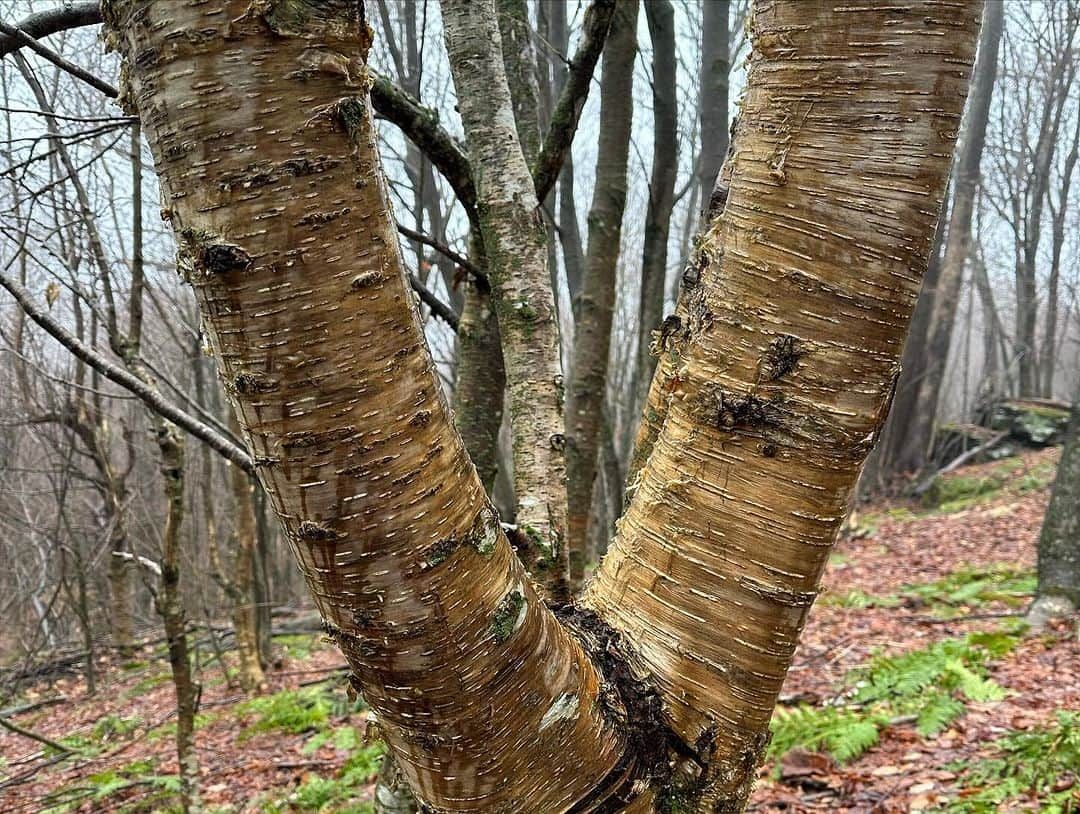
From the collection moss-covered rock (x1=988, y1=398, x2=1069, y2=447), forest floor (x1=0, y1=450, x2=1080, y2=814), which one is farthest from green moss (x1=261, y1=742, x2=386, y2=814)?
moss-covered rock (x1=988, y1=398, x2=1069, y2=447)

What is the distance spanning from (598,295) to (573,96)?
6.07 feet

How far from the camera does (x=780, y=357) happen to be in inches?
39.9

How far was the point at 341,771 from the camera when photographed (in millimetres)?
4660

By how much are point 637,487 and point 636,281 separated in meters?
20.0

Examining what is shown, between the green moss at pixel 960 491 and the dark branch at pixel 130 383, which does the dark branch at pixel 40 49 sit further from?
the green moss at pixel 960 491

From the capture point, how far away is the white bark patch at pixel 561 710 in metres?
0.99

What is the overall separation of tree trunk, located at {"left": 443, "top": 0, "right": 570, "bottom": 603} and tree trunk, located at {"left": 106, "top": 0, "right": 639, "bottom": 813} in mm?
942

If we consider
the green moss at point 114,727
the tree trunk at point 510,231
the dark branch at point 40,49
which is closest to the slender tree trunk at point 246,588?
the green moss at point 114,727

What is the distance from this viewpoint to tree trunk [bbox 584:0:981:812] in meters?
0.92

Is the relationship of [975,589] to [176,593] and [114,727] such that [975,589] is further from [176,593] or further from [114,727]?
[114,727]

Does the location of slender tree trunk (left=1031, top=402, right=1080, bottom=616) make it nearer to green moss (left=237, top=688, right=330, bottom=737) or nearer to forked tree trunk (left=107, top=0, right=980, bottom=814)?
forked tree trunk (left=107, top=0, right=980, bottom=814)

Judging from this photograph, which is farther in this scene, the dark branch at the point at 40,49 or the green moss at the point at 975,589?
the green moss at the point at 975,589

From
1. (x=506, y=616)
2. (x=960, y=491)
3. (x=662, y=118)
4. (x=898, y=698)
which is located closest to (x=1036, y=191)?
(x=960, y=491)

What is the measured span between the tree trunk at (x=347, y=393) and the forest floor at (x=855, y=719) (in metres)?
0.39
